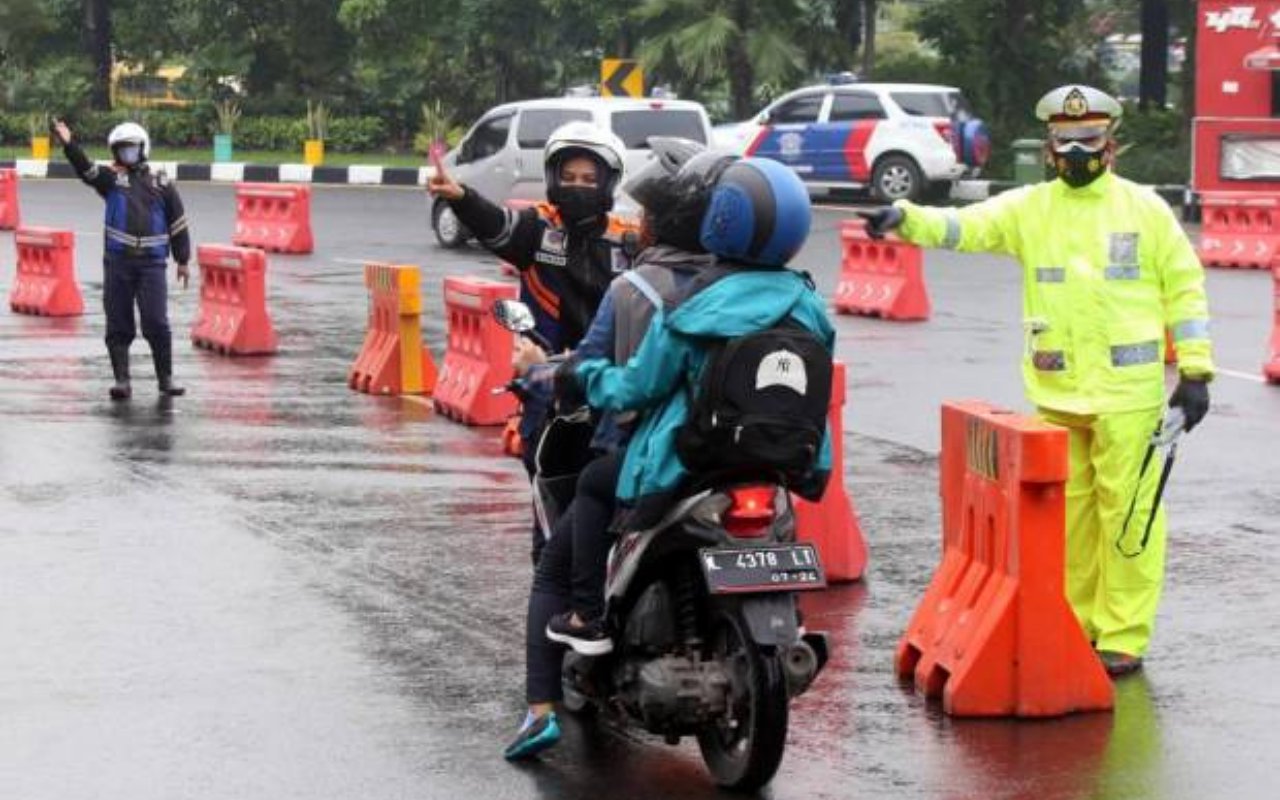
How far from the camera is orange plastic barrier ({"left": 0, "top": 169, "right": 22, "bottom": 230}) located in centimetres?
3009

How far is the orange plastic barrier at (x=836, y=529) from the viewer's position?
10.0 meters

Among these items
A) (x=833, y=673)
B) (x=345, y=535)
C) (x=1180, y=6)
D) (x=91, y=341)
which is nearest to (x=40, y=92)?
(x=1180, y=6)

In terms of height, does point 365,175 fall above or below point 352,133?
below

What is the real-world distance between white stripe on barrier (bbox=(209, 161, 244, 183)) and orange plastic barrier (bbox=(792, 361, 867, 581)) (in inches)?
1211

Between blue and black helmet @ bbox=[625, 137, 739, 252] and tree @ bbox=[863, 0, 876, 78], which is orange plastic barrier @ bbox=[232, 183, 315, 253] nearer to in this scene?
tree @ bbox=[863, 0, 876, 78]

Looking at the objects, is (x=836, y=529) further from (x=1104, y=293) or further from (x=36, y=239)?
(x=36, y=239)

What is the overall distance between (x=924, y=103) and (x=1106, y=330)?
26.1 m

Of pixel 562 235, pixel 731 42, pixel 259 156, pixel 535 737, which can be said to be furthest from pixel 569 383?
pixel 259 156

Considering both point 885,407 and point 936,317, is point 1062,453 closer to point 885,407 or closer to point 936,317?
point 885,407

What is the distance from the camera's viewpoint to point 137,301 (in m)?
16.0

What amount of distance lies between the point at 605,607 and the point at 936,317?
1398 cm

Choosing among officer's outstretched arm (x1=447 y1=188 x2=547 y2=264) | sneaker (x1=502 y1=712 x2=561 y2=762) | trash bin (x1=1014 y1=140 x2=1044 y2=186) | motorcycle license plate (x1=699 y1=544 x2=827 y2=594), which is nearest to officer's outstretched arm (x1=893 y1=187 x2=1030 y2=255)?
officer's outstretched arm (x1=447 y1=188 x2=547 y2=264)

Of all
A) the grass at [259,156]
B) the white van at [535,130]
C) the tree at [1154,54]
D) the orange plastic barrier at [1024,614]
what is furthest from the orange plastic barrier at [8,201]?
the orange plastic barrier at [1024,614]

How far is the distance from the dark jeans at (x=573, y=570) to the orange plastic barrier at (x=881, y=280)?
43.5ft
